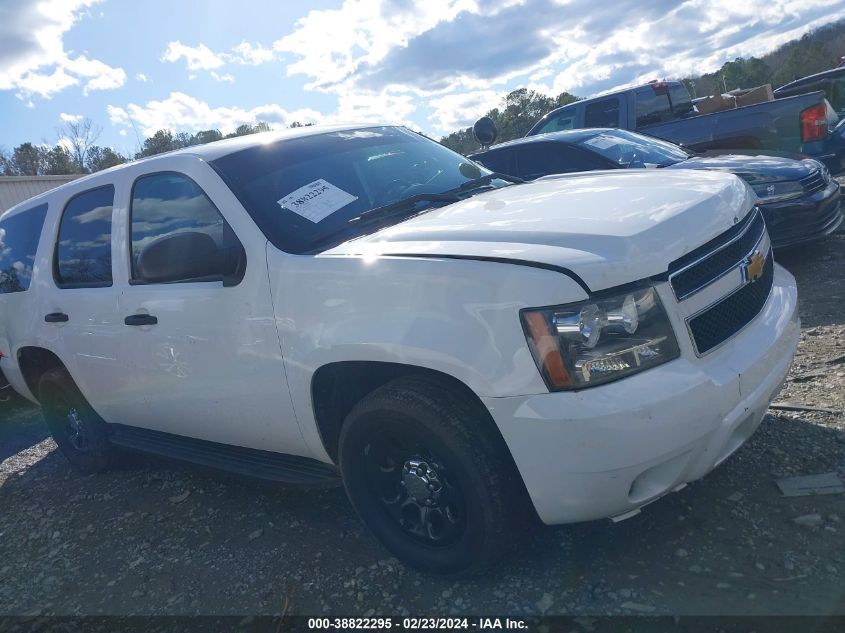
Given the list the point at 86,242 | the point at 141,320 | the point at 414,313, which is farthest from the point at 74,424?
the point at 414,313

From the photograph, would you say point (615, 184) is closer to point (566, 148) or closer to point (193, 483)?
point (193, 483)

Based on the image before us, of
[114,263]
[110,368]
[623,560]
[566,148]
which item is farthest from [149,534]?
[566,148]

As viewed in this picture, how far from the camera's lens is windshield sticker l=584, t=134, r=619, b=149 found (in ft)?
21.0

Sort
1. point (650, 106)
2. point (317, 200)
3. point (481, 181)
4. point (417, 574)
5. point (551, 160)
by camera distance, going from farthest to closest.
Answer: point (650, 106) → point (551, 160) → point (481, 181) → point (317, 200) → point (417, 574)

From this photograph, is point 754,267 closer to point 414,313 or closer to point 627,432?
point 627,432

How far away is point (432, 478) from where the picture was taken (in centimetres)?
253

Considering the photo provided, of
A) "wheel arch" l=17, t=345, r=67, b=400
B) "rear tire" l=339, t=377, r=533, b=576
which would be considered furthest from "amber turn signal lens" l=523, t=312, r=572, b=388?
"wheel arch" l=17, t=345, r=67, b=400

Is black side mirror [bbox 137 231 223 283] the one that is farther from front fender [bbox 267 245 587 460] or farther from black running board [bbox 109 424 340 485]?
black running board [bbox 109 424 340 485]

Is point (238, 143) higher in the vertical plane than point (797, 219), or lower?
higher

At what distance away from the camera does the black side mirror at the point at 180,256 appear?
2760 mm

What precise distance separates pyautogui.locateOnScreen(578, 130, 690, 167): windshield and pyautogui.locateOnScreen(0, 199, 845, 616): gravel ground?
2.42 m

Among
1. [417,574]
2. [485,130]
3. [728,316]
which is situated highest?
[485,130]

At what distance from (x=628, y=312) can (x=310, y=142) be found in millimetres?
2043

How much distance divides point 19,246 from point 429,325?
11.7ft
